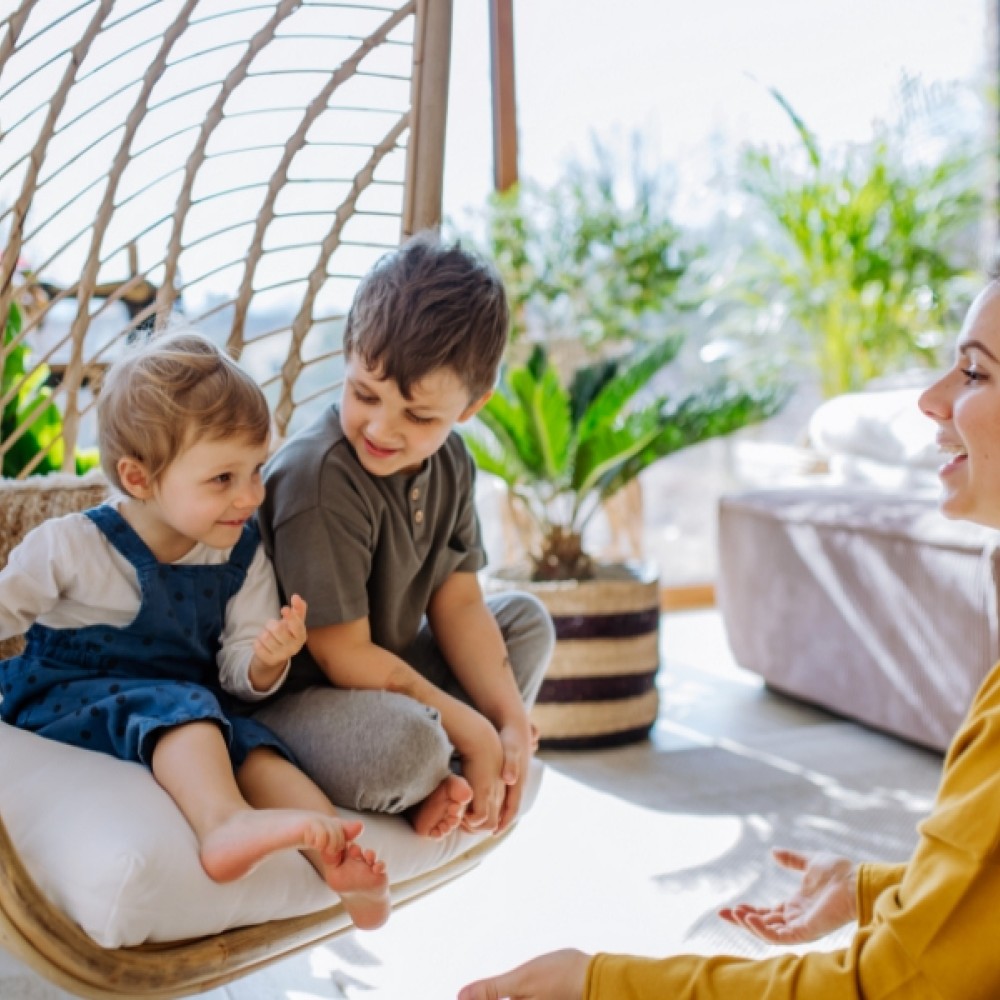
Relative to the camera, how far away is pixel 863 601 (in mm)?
2795

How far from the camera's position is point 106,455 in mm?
1329

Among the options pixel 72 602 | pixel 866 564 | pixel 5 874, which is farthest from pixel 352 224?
pixel 866 564

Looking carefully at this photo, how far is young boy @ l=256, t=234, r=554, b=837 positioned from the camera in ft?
4.23

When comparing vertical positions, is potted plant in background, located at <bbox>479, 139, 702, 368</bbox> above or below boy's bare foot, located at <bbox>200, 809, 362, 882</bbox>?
above

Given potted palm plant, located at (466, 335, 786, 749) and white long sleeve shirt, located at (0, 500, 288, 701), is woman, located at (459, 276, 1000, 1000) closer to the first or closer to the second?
white long sleeve shirt, located at (0, 500, 288, 701)

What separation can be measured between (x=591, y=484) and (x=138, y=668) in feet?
5.59

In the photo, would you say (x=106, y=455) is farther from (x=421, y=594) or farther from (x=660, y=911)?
(x=660, y=911)

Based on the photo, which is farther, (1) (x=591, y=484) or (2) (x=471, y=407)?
(1) (x=591, y=484)

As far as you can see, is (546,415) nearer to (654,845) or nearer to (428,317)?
(654,845)

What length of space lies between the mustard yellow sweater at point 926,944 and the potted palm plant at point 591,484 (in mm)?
1775

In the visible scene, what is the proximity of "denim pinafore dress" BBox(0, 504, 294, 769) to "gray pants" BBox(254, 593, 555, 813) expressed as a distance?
0.11ft

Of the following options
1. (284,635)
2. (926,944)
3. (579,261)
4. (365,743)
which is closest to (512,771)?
(365,743)

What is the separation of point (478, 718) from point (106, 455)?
48 centimetres

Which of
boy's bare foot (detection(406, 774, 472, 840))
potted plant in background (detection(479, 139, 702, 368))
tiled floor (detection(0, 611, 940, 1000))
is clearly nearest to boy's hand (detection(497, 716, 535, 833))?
boy's bare foot (detection(406, 774, 472, 840))
